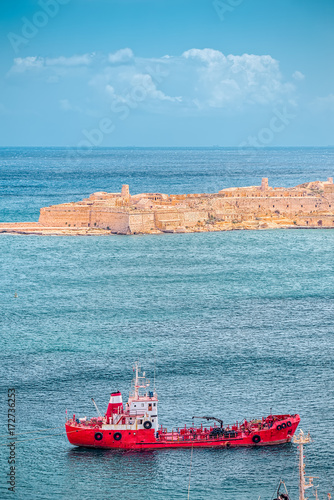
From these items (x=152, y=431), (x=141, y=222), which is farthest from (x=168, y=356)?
(x=141, y=222)

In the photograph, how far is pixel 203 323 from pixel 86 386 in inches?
612

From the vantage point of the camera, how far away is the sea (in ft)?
131

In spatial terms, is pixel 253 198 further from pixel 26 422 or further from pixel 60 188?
pixel 26 422

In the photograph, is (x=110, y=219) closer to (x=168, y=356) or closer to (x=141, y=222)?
(x=141, y=222)

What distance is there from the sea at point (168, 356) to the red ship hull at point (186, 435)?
466mm

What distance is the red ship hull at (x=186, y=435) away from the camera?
43.1 m

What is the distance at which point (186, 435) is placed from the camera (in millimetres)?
42938

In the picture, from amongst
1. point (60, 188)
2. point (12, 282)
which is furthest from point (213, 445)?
point (60, 188)

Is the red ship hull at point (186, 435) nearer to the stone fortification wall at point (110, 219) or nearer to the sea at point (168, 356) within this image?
the sea at point (168, 356)

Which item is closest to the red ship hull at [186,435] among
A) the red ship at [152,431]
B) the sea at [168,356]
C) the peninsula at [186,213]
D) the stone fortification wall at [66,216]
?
the red ship at [152,431]

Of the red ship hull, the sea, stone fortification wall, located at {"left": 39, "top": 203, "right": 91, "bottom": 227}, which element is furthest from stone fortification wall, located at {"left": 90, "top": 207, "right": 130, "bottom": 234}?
the red ship hull

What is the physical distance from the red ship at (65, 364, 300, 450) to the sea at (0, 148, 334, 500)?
0.52 metres

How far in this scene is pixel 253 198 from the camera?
125 meters

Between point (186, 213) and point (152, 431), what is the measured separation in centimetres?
7487
